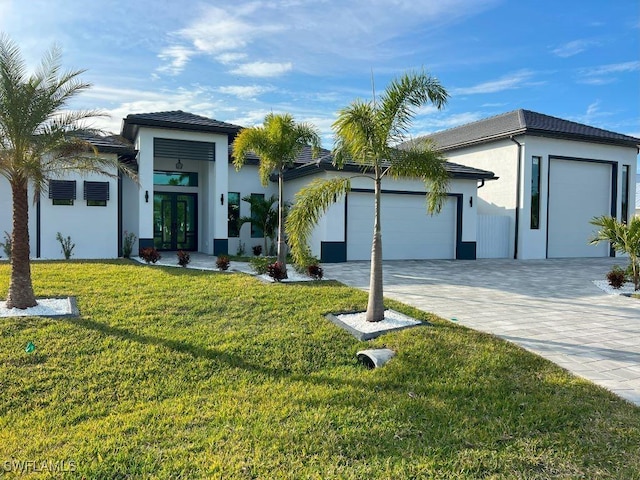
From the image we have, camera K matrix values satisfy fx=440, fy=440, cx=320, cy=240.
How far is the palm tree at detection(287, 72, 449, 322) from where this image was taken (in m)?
6.49

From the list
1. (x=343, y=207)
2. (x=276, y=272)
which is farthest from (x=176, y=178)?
(x=276, y=272)

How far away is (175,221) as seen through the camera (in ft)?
58.8

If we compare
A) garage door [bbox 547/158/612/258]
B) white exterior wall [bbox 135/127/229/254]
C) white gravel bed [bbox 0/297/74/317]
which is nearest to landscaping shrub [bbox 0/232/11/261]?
white exterior wall [bbox 135/127/229/254]

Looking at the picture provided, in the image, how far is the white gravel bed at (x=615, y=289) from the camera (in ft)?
32.7

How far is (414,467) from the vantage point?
3225 mm

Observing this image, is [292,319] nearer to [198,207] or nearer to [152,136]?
[152,136]

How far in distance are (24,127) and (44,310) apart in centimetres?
288

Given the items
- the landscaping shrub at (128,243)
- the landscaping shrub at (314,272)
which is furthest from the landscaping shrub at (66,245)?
the landscaping shrub at (314,272)

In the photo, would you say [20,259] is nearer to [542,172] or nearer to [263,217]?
[263,217]

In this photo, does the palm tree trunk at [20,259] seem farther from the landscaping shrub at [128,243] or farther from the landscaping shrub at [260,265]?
the landscaping shrub at [128,243]

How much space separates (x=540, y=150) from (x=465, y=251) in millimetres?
5268

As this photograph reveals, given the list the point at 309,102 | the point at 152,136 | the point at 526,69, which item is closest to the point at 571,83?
the point at 526,69

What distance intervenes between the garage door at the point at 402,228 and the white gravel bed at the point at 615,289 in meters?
6.16

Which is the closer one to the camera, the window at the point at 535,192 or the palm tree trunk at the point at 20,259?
the palm tree trunk at the point at 20,259
